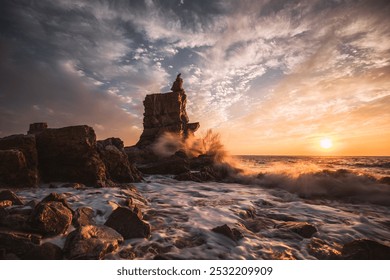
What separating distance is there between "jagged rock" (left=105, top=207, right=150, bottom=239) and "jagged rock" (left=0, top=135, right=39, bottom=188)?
4.23 m

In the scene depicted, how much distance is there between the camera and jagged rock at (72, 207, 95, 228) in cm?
351

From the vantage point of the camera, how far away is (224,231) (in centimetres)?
384

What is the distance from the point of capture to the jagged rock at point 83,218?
351 centimetres

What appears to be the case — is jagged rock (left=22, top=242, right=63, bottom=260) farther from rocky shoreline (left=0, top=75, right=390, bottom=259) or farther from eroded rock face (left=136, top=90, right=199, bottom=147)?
eroded rock face (left=136, top=90, right=199, bottom=147)

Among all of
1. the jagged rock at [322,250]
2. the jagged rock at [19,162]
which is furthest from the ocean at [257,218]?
the jagged rock at [19,162]

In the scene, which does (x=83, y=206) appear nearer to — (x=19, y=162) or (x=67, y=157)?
(x=19, y=162)

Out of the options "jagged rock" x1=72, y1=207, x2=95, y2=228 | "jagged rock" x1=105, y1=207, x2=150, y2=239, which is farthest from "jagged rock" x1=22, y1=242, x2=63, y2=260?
"jagged rock" x1=105, y1=207, x2=150, y2=239

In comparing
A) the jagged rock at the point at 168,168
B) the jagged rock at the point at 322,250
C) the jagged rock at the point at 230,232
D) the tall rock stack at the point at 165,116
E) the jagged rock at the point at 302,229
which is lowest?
the jagged rock at the point at 322,250

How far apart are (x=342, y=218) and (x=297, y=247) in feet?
8.53

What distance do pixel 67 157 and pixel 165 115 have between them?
19.4m

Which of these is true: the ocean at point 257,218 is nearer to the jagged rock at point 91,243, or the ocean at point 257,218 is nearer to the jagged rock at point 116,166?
the jagged rock at point 91,243

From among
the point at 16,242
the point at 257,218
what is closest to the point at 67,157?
the point at 16,242

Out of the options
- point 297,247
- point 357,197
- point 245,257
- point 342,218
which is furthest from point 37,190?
point 357,197

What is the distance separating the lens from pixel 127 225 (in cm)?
356
